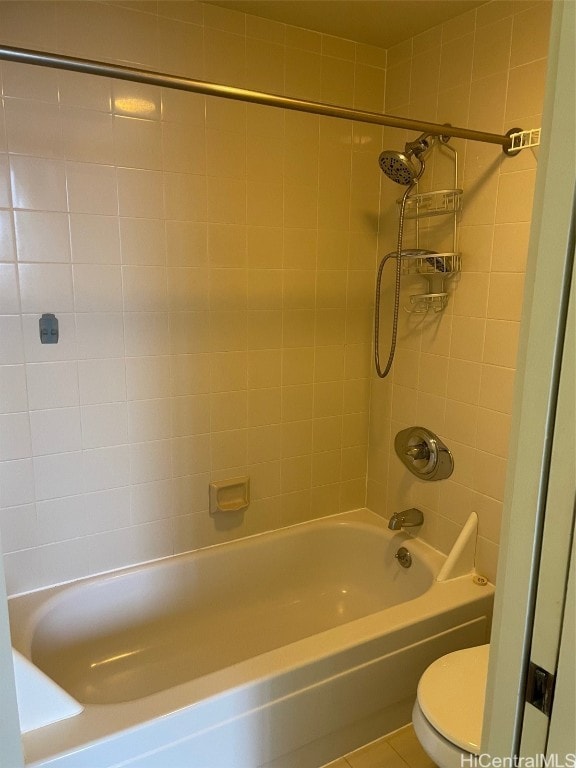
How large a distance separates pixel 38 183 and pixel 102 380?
0.69 m

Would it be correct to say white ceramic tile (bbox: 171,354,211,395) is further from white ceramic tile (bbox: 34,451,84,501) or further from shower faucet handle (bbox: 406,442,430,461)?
→ shower faucet handle (bbox: 406,442,430,461)

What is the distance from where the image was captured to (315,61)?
2.22 metres

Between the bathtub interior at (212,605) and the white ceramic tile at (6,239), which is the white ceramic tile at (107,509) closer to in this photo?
the bathtub interior at (212,605)

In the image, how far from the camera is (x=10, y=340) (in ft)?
6.08

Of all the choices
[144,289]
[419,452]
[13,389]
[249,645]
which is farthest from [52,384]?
[419,452]

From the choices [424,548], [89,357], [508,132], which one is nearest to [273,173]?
[508,132]

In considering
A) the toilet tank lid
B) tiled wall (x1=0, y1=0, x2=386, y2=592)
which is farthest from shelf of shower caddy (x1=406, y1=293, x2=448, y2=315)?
the toilet tank lid

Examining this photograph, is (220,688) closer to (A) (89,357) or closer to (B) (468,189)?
(A) (89,357)

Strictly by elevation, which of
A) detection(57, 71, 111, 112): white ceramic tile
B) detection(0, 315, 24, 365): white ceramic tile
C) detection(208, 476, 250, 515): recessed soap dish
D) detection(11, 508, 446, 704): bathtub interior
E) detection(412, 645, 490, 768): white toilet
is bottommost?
detection(11, 508, 446, 704): bathtub interior

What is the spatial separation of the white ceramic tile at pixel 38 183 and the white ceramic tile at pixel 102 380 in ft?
1.77

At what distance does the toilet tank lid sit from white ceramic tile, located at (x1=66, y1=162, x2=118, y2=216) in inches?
71.1

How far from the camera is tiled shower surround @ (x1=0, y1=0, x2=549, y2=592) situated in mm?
1852

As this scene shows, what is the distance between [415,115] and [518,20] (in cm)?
50

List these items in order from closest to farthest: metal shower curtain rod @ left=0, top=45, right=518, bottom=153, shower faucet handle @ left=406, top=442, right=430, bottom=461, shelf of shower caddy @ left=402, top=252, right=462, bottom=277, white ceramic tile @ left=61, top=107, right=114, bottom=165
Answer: metal shower curtain rod @ left=0, top=45, right=518, bottom=153
white ceramic tile @ left=61, top=107, right=114, bottom=165
shelf of shower caddy @ left=402, top=252, right=462, bottom=277
shower faucet handle @ left=406, top=442, right=430, bottom=461
